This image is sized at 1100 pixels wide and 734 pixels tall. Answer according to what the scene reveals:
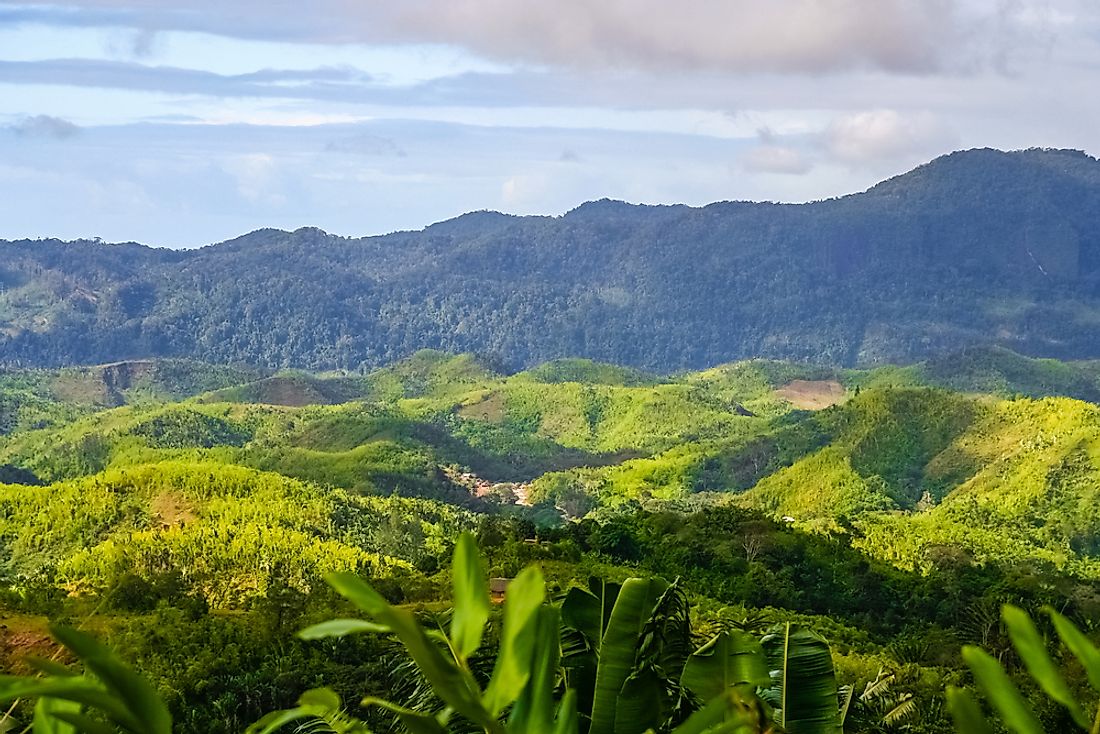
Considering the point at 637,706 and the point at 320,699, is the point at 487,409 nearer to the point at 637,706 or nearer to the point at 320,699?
the point at 637,706

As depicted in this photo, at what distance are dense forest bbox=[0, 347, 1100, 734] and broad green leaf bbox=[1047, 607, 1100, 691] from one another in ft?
A: 0.27

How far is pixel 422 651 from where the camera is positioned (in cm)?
186

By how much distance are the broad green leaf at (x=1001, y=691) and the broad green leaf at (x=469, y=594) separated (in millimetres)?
813

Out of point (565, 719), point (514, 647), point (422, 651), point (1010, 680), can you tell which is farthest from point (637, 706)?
point (422, 651)

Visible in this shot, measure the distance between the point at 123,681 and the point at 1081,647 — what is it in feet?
5.24

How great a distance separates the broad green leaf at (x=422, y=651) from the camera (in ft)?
6.02

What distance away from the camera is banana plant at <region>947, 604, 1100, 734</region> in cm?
190

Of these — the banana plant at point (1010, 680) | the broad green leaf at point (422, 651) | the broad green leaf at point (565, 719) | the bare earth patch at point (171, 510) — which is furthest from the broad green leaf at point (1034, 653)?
the bare earth patch at point (171, 510)

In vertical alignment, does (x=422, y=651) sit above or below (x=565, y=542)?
above

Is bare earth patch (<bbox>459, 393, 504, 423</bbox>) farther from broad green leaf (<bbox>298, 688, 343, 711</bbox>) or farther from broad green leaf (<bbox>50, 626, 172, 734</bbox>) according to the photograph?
broad green leaf (<bbox>50, 626, 172, 734</bbox>)

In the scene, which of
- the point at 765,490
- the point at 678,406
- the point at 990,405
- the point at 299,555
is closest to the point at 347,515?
the point at 299,555

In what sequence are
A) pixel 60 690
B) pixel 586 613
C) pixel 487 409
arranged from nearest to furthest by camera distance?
1. pixel 60 690
2. pixel 586 613
3. pixel 487 409

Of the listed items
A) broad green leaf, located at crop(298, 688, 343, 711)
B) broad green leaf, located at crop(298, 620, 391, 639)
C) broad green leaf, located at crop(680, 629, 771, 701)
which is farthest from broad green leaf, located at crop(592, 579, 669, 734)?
broad green leaf, located at crop(298, 620, 391, 639)

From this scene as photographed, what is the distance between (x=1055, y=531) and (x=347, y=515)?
5289cm
